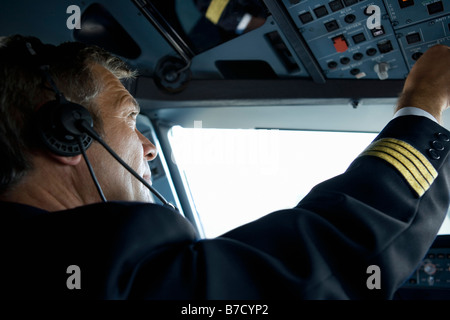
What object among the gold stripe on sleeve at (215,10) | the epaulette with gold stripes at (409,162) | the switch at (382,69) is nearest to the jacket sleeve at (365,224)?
the epaulette with gold stripes at (409,162)

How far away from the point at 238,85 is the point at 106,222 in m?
1.21

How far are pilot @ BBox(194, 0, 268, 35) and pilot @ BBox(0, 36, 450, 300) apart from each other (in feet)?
2.13

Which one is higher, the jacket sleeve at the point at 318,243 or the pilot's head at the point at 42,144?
the pilot's head at the point at 42,144

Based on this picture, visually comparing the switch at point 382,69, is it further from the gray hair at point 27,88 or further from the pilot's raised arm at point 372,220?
the gray hair at point 27,88

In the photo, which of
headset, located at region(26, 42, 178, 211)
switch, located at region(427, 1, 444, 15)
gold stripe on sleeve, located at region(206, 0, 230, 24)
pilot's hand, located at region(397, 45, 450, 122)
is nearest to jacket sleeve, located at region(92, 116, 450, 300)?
pilot's hand, located at region(397, 45, 450, 122)

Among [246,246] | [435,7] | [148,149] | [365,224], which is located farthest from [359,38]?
[246,246]

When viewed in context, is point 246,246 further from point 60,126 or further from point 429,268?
point 429,268

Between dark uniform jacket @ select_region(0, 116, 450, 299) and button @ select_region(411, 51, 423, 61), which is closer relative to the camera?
dark uniform jacket @ select_region(0, 116, 450, 299)

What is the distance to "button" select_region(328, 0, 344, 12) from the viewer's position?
1454 mm

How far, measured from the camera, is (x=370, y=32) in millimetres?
1520

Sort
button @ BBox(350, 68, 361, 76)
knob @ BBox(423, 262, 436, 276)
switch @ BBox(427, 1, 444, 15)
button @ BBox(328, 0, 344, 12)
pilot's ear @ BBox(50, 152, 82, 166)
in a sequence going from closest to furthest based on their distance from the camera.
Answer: pilot's ear @ BBox(50, 152, 82, 166) < switch @ BBox(427, 1, 444, 15) < button @ BBox(328, 0, 344, 12) < knob @ BBox(423, 262, 436, 276) < button @ BBox(350, 68, 361, 76)

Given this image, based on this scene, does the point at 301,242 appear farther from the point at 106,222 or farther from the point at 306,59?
the point at 306,59

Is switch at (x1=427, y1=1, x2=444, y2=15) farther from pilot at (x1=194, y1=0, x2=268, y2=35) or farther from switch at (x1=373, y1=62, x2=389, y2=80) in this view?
pilot at (x1=194, y1=0, x2=268, y2=35)

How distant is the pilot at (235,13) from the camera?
5.22ft
